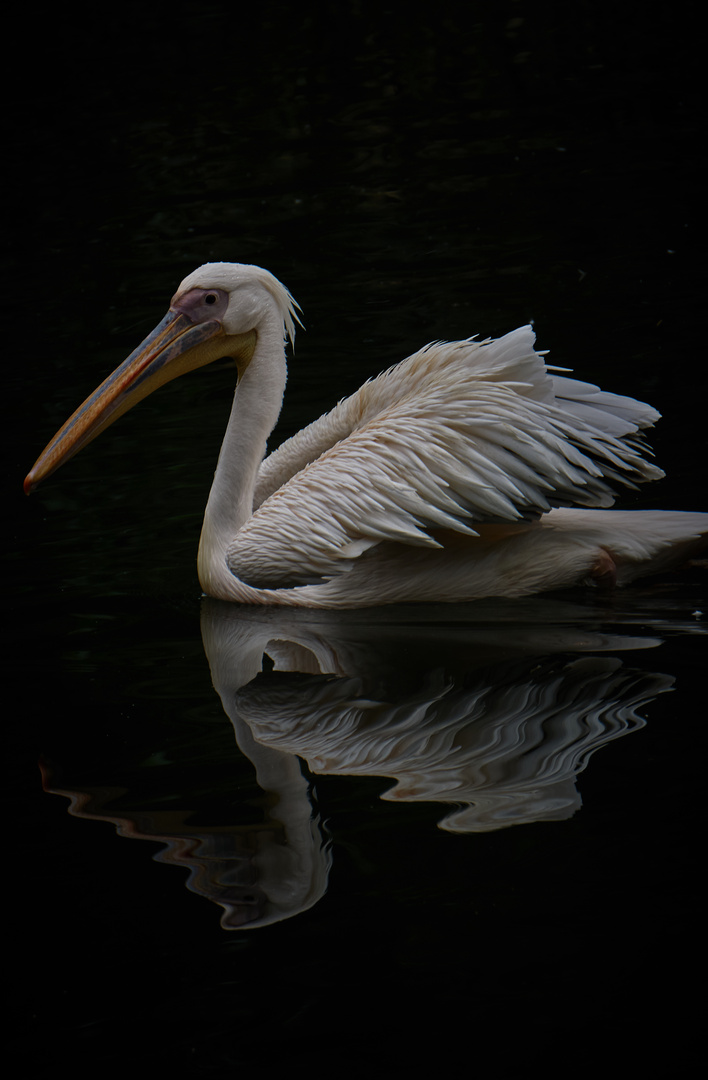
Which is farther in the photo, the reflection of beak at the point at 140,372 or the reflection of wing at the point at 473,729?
the reflection of beak at the point at 140,372

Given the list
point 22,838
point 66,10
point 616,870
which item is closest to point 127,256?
point 22,838

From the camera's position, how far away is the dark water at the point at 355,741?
243 centimetres

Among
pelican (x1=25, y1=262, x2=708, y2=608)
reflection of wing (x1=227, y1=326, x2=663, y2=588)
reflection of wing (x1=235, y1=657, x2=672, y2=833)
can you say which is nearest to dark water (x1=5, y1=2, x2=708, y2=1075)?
reflection of wing (x1=235, y1=657, x2=672, y2=833)

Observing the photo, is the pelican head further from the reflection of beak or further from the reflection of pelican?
the reflection of pelican

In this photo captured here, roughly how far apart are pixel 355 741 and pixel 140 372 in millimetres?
1887

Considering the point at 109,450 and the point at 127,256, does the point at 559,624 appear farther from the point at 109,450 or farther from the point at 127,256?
the point at 127,256

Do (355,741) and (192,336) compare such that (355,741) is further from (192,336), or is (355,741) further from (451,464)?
(192,336)

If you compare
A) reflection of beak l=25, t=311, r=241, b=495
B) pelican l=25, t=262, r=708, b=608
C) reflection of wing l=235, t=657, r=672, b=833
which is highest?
reflection of beak l=25, t=311, r=241, b=495

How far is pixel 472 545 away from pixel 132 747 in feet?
4.45

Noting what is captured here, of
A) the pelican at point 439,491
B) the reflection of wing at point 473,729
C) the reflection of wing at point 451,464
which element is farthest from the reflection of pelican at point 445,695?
the reflection of wing at point 451,464

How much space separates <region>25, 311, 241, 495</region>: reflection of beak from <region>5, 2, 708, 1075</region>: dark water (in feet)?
1.65

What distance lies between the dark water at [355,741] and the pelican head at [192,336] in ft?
1.85

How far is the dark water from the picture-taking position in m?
2.43

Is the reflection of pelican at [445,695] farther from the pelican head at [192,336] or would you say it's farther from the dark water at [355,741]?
the pelican head at [192,336]
